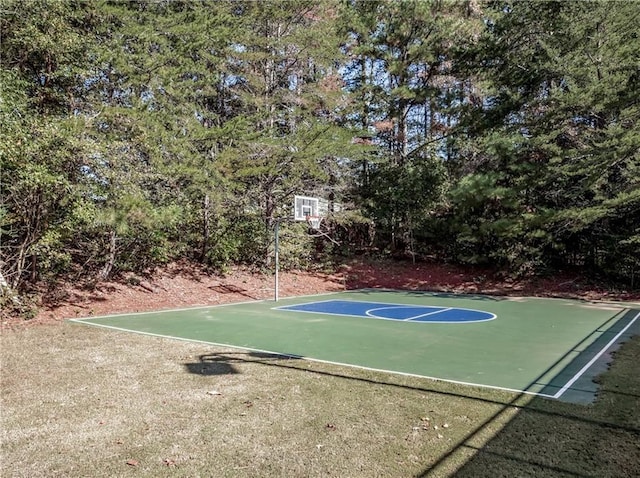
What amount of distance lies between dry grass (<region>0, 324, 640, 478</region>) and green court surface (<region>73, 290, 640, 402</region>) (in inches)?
19.4

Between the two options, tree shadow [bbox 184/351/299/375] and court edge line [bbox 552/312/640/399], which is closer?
court edge line [bbox 552/312/640/399]

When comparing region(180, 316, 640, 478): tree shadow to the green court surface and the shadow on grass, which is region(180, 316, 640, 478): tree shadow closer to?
the shadow on grass

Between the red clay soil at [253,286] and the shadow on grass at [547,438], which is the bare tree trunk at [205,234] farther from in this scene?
the shadow on grass at [547,438]

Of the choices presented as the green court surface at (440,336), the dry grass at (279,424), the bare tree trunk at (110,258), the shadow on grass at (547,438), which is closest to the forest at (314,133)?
the bare tree trunk at (110,258)

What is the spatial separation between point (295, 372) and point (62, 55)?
721cm

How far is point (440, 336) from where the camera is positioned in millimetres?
6457

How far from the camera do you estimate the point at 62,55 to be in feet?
26.0

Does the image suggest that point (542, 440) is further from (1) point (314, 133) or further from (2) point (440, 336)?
(1) point (314, 133)

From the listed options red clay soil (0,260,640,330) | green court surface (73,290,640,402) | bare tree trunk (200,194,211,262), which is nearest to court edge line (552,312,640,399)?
green court surface (73,290,640,402)

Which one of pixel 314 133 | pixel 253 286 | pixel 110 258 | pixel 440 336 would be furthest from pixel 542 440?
pixel 314 133

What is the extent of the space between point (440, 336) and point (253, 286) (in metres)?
7.03

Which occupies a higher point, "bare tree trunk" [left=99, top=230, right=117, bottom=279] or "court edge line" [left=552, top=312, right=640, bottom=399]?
"bare tree trunk" [left=99, top=230, right=117, bottom=279]

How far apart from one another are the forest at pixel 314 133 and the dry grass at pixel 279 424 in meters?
4.21

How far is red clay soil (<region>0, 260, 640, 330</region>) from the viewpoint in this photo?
345 inches
